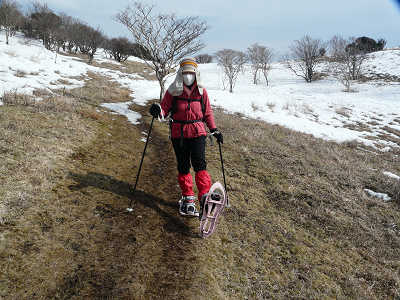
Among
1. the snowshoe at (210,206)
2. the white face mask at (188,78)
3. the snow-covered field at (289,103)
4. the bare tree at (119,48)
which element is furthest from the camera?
the bare tree at (119,48)

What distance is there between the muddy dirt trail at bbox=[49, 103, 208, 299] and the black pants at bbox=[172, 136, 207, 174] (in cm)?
110

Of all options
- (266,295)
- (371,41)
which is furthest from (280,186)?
(371,41)

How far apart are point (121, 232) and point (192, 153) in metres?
1.95

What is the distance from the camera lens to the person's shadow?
4.52 meters

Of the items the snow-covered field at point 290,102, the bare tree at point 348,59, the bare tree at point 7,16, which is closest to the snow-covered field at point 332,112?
the snow-covered field at point 290,102

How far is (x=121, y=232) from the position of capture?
400 cm

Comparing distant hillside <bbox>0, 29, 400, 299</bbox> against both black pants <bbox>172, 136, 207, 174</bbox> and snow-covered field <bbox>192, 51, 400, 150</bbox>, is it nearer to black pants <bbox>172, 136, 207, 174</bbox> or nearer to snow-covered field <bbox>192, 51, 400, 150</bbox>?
black pants <bbox>172, 136, 207, 174</bbox>

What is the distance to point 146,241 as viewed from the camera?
12.8ft

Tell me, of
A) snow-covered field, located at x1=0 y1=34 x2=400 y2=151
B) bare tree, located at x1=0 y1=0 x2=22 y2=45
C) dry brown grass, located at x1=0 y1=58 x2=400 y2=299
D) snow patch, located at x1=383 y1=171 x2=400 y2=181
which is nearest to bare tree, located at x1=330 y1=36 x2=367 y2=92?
snow-covered field, located at x1=0 y1=34 x2=400 y2=151

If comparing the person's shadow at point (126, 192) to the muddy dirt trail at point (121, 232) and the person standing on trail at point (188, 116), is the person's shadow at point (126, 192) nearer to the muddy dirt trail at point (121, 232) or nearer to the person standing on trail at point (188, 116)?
the muddy dirt trail at point (121, 232)

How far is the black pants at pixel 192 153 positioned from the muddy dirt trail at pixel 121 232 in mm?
1102

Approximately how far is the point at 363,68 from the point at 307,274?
6048cm

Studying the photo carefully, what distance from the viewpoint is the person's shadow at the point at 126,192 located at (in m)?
4.52

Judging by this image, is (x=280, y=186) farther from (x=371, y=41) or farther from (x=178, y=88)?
(x=371, y=41)
